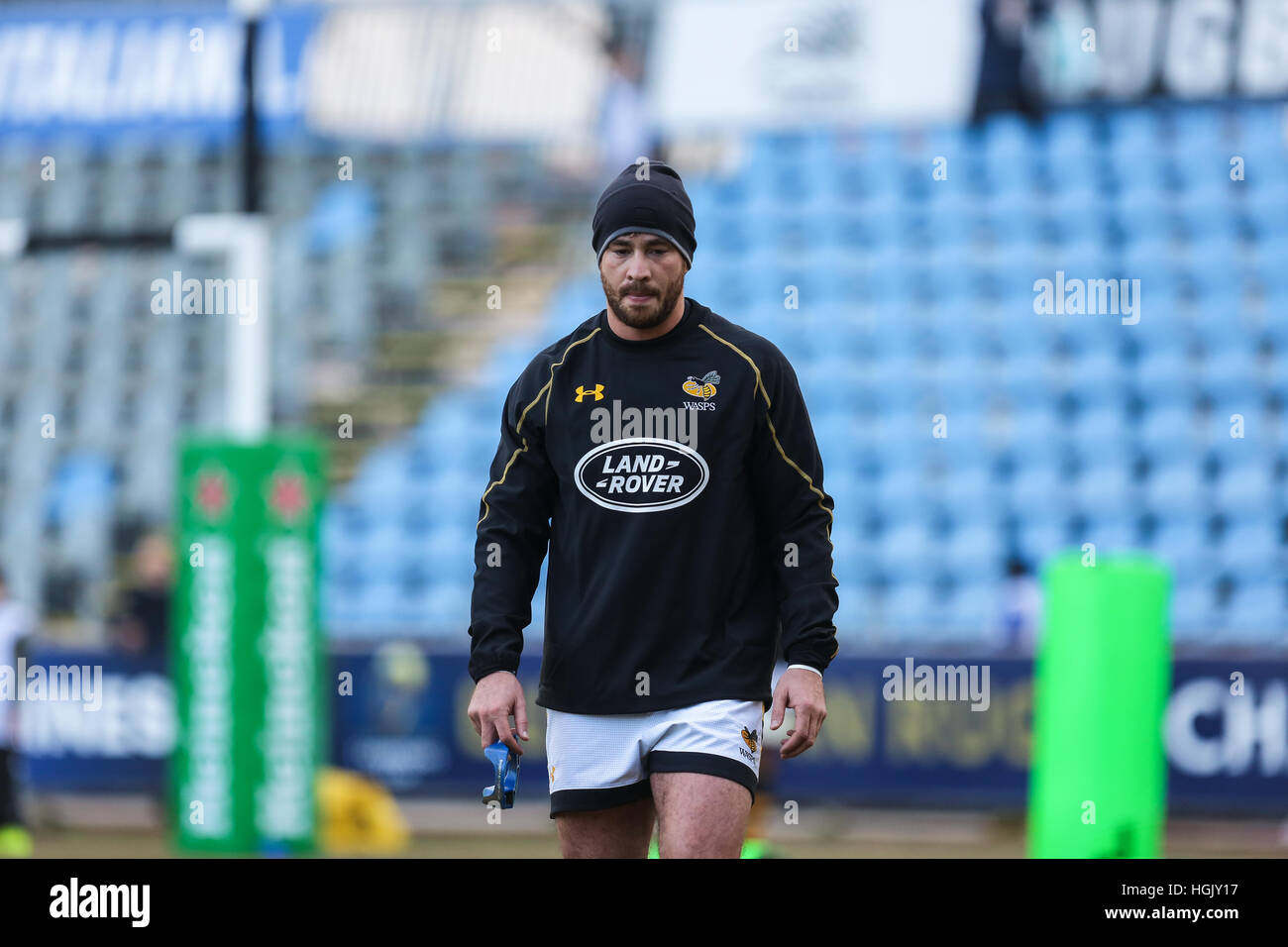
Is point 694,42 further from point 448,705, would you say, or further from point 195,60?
point 448,705

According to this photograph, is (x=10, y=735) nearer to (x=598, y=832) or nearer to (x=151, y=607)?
(x=151, y=607)

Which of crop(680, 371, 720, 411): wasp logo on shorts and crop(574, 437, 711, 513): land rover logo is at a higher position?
crop(680, 371, 720, 411): wasp logo on shorts

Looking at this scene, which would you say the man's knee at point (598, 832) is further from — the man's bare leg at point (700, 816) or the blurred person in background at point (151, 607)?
the blurred person in background at point (151, 607)

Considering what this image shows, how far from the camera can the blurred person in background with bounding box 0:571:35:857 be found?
303 inches

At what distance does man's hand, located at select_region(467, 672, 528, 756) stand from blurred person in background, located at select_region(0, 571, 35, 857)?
16.8 feet

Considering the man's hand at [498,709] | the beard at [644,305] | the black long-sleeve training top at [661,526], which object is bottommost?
the man's hand at [498,709]

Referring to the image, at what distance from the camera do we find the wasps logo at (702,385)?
10.8ft

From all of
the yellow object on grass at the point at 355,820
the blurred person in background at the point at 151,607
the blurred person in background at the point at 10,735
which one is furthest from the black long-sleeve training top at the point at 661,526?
the blurred person in background at the point at 151,607

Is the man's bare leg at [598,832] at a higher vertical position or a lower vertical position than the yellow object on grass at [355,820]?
higher

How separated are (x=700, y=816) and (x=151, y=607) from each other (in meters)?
8.14

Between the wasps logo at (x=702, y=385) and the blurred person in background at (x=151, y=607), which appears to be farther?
the blurred person in background at (x=151, y=607)

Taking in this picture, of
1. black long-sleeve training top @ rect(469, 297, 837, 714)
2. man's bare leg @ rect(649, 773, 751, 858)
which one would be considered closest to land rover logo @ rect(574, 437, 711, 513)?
→ black long-sleeve training top @ rect(469, 297, 837, 714)

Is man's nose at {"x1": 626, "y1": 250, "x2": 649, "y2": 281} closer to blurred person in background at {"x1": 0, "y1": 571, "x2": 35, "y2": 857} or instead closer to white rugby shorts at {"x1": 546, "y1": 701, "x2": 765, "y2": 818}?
white rugby shorts at {"x1": 546, "y1": 701, "x2": 765, "y2": 818}

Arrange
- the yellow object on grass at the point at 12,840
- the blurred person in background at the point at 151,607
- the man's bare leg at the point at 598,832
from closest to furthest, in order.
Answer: the man's bare leg at the point at 598,832 → the yellow object on grass at the point at 12,840 → the blurred person in background at the point at 151,607
